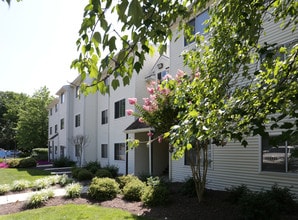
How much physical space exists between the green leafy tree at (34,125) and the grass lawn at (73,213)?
38.1 m

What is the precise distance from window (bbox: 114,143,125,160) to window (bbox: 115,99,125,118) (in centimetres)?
217

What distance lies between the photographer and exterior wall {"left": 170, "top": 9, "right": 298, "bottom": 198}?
1022 cm

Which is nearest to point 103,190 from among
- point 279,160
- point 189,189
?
point 189,189

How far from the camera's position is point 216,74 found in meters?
4.96

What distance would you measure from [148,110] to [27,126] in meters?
39.8

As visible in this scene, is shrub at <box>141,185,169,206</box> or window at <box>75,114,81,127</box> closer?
shrub at <box>141,185,169,206</box>

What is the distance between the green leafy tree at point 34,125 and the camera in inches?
1816

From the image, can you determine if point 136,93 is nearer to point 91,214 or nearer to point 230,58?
point 91,214

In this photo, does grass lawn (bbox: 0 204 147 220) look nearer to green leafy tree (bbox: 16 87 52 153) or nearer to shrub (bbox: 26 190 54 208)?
shrub (bbox: 26 190 54 208)

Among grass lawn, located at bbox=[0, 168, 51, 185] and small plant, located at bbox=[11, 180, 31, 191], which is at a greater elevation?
small plant, located at bbox=[11, 180, 31, 191]

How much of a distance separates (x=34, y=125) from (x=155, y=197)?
41060 millimetres

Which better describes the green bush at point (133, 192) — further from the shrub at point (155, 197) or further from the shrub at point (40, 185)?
the shrub at point (40, 185)

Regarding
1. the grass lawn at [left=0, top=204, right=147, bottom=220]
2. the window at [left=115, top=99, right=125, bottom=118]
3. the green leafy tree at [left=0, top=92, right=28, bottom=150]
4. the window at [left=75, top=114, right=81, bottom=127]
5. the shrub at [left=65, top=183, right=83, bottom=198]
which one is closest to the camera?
the grass lawn at [left=0, top=204, right=147, bottom=220]

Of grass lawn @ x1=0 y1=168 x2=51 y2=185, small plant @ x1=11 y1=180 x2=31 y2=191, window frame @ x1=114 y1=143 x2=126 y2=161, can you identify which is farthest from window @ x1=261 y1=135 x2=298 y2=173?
grass lawn @ x1=0 y1=168 x2=51 y2=185
